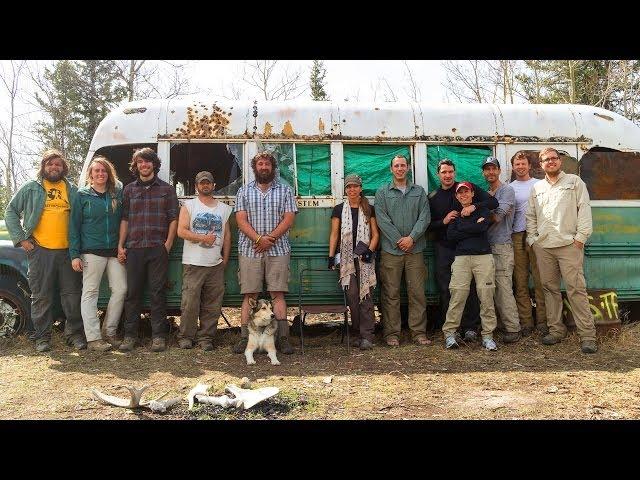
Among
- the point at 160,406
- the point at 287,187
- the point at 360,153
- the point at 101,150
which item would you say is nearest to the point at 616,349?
the point at 360,153

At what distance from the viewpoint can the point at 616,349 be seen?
602 cm

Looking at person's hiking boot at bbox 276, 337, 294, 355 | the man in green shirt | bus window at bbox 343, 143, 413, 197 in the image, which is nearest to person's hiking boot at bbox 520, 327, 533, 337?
the man in green shirt

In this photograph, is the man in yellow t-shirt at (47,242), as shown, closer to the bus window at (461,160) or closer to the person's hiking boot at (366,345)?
the person's hiking boot at (366,345)

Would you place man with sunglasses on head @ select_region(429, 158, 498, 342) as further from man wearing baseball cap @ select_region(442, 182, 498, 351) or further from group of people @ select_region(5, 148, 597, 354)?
man wearing baseball cap @ select_region(442, 182, 498, 351)

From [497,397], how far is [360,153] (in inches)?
132

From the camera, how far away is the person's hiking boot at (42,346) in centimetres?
602

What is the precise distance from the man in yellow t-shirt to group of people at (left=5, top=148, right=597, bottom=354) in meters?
0.01

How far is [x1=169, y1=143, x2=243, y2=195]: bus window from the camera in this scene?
646 centimetres

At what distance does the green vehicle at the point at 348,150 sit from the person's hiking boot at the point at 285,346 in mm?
581

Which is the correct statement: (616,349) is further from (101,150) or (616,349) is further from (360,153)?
(101,150)

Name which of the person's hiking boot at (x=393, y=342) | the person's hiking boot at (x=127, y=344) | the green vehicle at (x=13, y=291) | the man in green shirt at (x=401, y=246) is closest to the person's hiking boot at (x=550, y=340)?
the man in green shirt at (x=401, y=246)

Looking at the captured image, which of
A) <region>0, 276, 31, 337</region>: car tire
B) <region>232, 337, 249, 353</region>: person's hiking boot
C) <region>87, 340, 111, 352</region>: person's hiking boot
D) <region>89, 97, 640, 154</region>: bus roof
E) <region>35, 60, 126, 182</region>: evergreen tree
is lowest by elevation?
<region>232, 337, 249, 353</region>: person's hiking boot

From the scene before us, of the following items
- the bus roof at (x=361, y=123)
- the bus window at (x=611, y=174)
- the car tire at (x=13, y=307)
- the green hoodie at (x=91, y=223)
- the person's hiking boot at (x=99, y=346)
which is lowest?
the person's hiking boot at (x=99, y=346)

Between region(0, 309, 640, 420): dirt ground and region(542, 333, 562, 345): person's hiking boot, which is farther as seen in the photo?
region(542, 333, 562, 345): person's hiking boot
